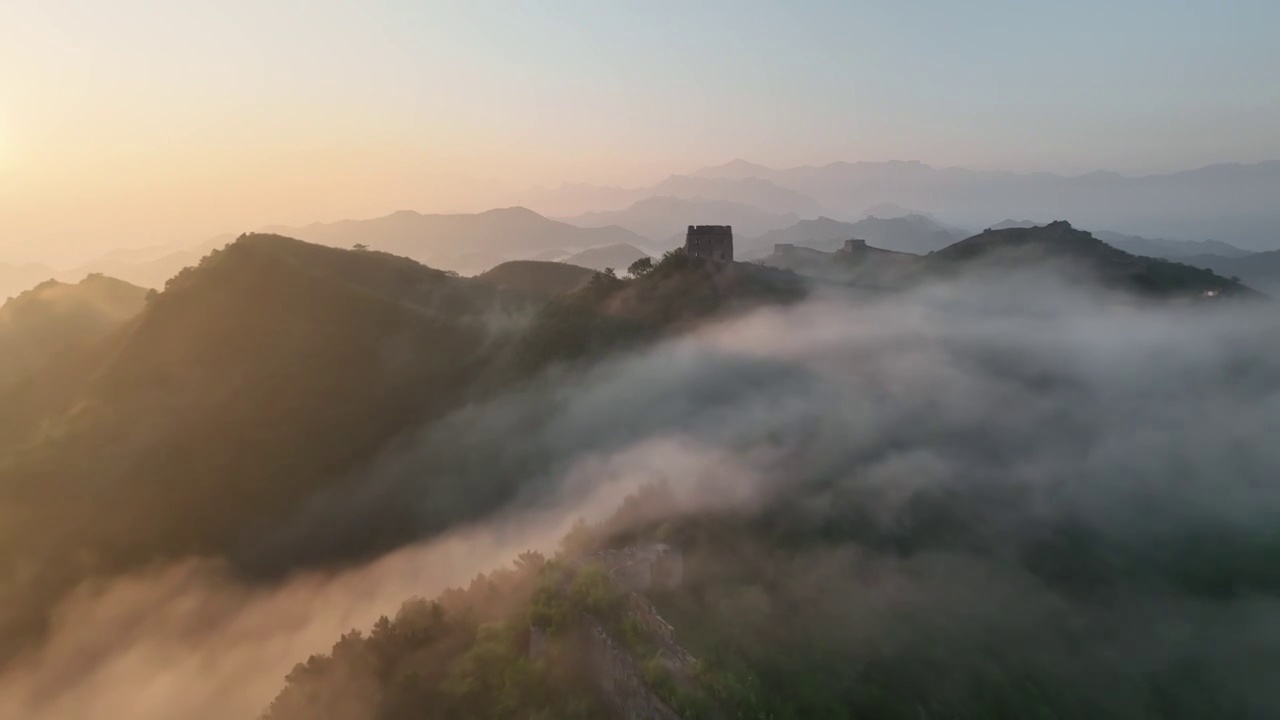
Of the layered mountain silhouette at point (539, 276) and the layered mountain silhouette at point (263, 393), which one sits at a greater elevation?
the layered mountain silhouette at point (539, 276)

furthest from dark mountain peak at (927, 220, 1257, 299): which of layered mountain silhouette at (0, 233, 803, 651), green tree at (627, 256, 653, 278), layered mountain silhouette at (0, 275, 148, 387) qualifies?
layered mountain silhouette at (0, 275, 148, 387)

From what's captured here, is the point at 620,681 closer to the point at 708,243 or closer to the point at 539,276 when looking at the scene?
the point at 708,243

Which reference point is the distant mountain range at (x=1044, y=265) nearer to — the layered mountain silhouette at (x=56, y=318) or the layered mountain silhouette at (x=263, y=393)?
the layered mountain silhouette at (x=263, y=393)

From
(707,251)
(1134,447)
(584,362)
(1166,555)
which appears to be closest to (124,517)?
(584,362)

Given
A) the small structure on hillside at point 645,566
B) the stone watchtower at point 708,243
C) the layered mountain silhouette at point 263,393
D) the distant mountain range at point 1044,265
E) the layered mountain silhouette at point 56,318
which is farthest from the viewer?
the distant mountain range at point 1044,265

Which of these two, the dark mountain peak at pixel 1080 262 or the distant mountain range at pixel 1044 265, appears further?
the distant mountain range at pixel 1044 265

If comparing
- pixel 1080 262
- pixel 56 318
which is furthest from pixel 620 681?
pixel 1080 262

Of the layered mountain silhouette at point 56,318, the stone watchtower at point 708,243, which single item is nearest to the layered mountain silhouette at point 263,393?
the layered mountain silhouette at point 56,318

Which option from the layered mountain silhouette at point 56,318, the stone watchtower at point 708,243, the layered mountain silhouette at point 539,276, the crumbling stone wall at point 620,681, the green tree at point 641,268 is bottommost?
the crumbling stone wall at point 620,681

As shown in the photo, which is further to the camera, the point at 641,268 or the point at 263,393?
the point at 641,268
